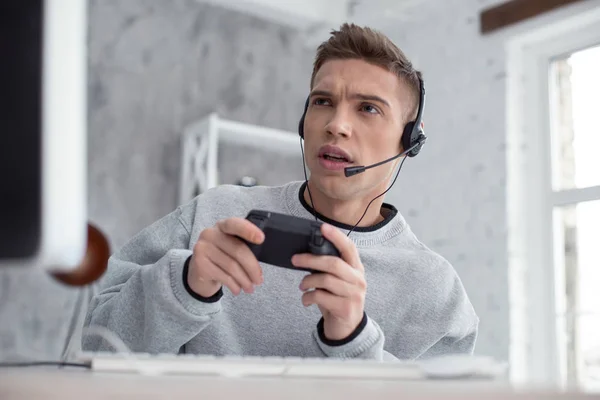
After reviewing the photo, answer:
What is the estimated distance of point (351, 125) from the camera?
1336 mm

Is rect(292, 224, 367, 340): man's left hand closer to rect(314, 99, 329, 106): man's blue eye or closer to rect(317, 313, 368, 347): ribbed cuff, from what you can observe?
rect(317, 313, 368, 347): ribbed cuff

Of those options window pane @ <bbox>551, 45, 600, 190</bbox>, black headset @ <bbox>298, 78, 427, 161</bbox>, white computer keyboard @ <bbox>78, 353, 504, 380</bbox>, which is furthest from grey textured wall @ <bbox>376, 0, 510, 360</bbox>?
white computer keyboard @ <bbox>78, 353, 504, 380</bbox>

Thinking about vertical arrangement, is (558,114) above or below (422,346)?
above

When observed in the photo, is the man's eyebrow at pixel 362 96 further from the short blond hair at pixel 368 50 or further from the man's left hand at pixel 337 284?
the man's left hand at pixel 337 284

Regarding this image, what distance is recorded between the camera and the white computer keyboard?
54 centimetres

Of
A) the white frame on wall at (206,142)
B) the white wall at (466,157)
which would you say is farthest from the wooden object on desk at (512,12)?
the white frame on wall at (206,142)

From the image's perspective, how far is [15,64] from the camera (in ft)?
1.33

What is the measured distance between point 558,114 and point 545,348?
3.29ft

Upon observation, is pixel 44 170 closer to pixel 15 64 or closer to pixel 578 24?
pixel 15 64

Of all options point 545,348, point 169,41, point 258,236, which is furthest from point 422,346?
point 169,41

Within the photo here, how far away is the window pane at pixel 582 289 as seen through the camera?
2.49 metres

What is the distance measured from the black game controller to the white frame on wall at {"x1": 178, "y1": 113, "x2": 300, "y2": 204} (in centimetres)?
198

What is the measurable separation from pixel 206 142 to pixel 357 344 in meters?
2.24

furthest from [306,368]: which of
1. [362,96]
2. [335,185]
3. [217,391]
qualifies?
[362,96]
